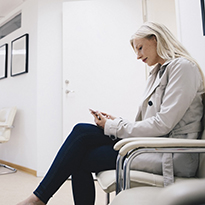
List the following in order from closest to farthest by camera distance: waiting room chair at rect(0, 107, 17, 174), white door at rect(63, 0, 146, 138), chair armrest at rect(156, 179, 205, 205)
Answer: chair armrest at rect(156, 179, 205, 205)
white door at rect(63, 0, 146, 138)
waiting room chair at rect(0, 107, 17, 174)

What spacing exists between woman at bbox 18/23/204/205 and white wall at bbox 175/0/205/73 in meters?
0.39

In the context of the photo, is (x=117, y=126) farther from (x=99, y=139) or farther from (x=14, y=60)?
(x=14, y=60)

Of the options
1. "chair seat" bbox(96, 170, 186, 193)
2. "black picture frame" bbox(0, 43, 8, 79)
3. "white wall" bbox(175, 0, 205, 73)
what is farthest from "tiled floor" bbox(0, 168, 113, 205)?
"black picture frame" bbox(0, 43, 8, 79)

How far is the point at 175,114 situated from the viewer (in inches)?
37.7

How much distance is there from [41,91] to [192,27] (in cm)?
194

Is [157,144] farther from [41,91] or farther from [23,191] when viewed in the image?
[41,91]

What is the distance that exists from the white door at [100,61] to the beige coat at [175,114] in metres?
1.51

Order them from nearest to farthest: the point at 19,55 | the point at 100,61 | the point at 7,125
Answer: the point at 100,61 < the point at 7,125 < the point at 19,55

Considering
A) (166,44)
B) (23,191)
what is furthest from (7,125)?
(166,44)

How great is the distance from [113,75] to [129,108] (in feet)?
1.38

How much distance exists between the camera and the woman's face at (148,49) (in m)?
1.22

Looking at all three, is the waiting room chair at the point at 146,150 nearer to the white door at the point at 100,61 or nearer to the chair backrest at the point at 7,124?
the white door at the point at 100,61

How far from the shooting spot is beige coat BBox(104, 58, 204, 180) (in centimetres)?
92

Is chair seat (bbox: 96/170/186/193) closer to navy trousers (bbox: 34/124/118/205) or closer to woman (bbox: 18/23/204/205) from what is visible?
woman (bbox: 18/23/204/205)
